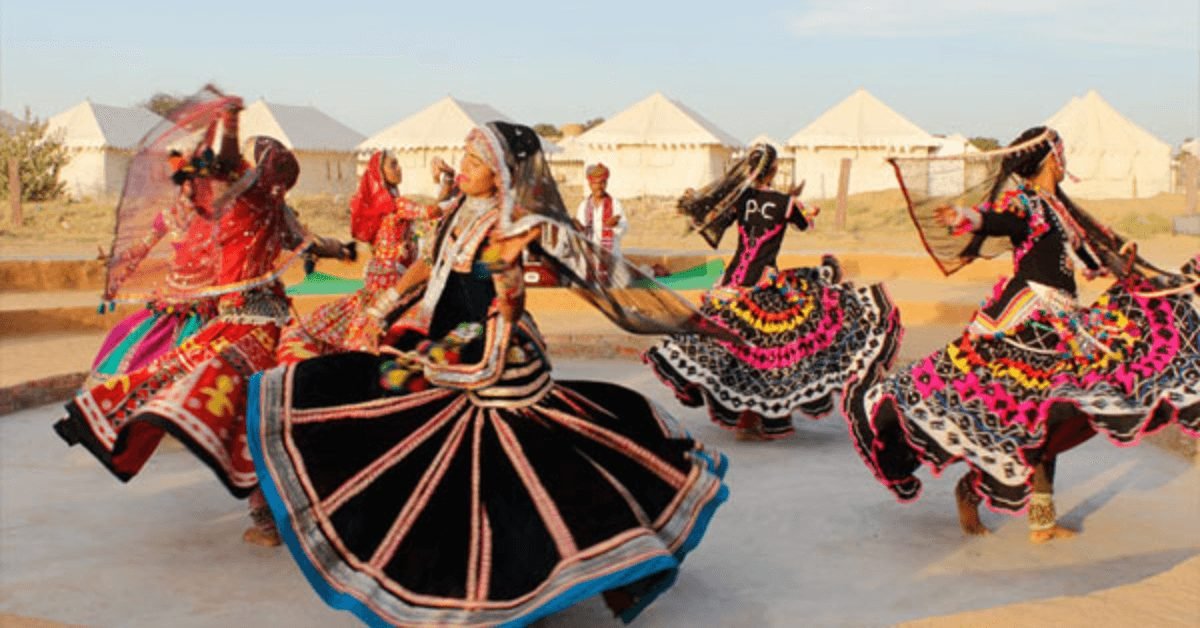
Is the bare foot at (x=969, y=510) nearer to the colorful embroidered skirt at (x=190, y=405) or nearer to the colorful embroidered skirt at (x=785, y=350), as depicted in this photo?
the colorful embroidered skirt at (x=785, y=350)

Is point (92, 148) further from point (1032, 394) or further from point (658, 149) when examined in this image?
point (1032, 394)

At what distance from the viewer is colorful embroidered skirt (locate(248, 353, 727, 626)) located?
13.5 feet

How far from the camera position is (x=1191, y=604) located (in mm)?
4434


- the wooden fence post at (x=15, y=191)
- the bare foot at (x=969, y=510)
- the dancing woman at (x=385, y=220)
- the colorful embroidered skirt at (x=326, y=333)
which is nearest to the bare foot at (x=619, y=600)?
the colorful embroidered skirt at (x=326, y=333)

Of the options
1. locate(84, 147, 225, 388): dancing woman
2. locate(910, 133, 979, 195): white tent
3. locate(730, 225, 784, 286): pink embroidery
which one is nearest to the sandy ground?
locate(84, 147, 225, 388): dancing woman

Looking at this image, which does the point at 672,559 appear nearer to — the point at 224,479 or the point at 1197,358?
the point at 224,479

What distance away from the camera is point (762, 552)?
5.71 m

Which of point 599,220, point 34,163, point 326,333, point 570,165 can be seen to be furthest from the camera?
point 570,165

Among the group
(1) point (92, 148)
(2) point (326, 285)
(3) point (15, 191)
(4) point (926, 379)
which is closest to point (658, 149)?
(1) point (92, 148)

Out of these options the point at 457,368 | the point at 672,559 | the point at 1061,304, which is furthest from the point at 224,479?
the point at 1061,304

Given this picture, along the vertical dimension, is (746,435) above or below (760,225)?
below

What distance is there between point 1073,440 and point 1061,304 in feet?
1.99

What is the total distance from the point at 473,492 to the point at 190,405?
154cm

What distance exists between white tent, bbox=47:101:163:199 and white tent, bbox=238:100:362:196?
337 centimetres
